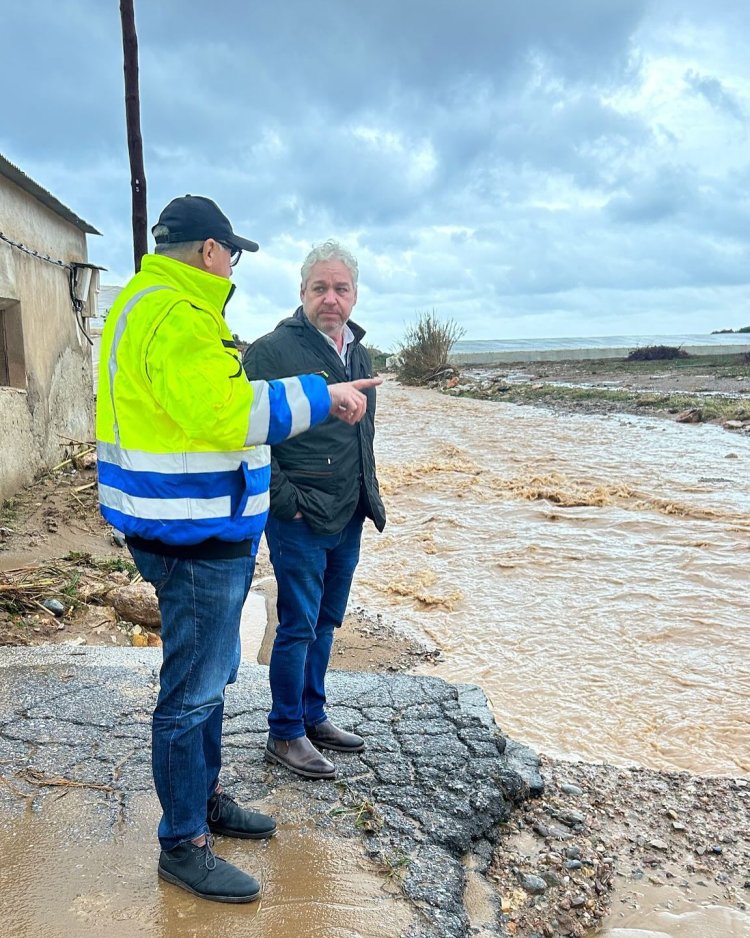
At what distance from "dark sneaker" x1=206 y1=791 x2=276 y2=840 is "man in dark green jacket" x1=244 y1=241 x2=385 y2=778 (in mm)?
360

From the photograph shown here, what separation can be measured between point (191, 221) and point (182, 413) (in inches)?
21.7

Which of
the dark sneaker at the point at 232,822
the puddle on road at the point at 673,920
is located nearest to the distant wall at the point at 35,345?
the dark sneaker at the point at 232,822

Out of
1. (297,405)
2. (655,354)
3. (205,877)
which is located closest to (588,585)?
(205,877)

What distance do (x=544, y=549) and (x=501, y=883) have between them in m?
5.14

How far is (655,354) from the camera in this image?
29.2 metres

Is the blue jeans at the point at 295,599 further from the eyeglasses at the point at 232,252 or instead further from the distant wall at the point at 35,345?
the distant wall at the point at 35,345

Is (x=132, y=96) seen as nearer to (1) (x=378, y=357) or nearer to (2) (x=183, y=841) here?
(2) (x=183, y=841)

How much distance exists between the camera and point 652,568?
684 cm

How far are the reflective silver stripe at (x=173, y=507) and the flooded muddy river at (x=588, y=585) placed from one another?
2512 mm

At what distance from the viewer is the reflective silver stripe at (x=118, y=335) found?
2029 mm

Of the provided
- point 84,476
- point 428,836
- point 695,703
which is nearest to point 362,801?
point 428,836

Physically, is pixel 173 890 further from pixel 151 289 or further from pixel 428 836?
pixel 151 289

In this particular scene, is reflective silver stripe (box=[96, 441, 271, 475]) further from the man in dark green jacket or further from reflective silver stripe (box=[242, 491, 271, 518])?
the man in dark green jacket

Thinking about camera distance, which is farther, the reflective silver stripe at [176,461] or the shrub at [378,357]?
the shrub at [378,357]
